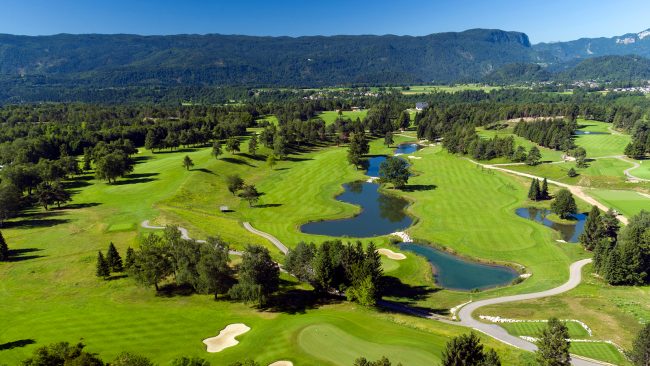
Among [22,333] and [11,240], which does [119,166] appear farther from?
[22,333]

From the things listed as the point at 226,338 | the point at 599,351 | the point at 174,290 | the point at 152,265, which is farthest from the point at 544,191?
the point at 152,265

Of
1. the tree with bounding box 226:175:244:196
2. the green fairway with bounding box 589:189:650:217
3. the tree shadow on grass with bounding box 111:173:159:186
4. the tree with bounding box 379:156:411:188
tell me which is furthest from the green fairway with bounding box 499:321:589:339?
the tree shadow on grass with bounding box 111:173:159:186

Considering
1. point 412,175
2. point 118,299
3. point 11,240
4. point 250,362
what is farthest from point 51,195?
point 412,175

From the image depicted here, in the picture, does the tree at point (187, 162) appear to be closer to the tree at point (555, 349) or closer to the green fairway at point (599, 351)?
the green fairway at point (599, 351)

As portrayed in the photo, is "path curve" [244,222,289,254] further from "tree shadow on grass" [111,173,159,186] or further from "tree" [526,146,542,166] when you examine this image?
"tree" [526,146,542,166]

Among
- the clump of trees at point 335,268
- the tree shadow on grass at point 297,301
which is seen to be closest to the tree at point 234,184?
Answer: the clump of trees at point 335,268

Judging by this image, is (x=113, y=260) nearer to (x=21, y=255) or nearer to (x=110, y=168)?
(x=21, y=255)
